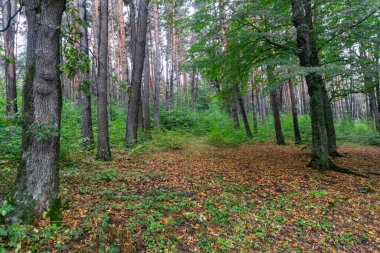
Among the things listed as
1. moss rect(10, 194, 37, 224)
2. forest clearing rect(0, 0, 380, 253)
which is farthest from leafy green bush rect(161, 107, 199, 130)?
moss rect(10, 194, 37, 224)

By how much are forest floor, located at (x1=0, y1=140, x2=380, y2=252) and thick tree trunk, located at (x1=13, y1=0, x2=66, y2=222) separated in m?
0.39

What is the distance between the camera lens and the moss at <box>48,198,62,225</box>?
3152 mm

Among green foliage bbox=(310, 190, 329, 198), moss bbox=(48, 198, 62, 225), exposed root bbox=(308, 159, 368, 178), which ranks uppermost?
moss bbox=(48, 198, 62, 225)

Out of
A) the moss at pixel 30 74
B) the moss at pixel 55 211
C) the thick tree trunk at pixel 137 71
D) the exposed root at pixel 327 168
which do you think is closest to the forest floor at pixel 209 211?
the moss at pixel 55 211

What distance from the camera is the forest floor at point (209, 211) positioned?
3.07m

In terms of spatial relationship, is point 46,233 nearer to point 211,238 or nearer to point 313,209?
point 211,238

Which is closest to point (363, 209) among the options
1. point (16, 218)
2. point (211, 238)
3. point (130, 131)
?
point (211, 238)

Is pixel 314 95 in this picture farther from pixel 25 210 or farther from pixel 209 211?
pixel 25 210

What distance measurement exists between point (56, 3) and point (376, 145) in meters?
18.1

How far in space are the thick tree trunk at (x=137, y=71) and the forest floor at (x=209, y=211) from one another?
3.50 metres

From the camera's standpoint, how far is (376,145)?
575 inches

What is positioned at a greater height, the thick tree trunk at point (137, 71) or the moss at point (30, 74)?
the thick tree trunk at point (137, 71)

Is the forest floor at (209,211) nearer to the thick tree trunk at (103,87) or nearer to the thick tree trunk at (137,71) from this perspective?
the thick tree trunk at (103,87)

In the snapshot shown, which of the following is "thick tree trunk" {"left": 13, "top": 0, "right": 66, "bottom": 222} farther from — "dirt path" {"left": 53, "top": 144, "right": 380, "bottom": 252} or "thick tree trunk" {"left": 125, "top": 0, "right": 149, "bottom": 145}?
"thick tree trunk" {"left": 125, "top": 0, "right": 149, "bottom": 145}
